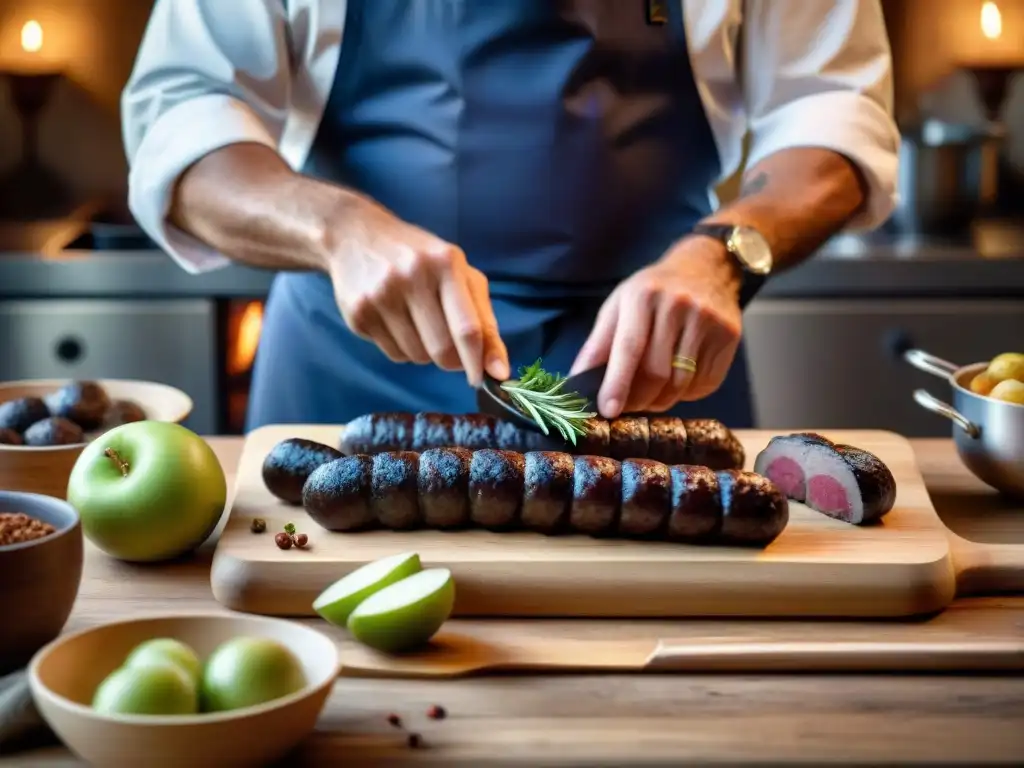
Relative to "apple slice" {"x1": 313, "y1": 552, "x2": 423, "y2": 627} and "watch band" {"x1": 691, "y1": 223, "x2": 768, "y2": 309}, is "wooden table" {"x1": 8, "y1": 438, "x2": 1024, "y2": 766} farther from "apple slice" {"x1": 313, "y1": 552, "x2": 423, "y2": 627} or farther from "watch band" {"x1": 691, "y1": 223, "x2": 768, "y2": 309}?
"watch band" {"x1": 691, "y1": 223, "x2": 768, "y2": 309}

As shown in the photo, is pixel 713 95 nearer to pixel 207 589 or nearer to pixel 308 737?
pixel 207 589

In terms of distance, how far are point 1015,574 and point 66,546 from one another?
3.37 ft

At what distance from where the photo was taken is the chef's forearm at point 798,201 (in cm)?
204

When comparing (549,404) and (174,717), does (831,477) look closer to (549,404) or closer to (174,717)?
(549,404)

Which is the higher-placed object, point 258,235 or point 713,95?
point 713,95

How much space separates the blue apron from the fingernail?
0.42 m

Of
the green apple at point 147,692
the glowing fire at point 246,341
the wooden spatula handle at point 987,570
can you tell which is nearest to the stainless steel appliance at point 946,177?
the glowing fire at point 246,341

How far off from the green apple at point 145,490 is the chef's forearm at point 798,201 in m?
0.88

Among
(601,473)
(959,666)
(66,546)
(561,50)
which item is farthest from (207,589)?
(561,50)

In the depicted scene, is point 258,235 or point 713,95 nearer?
point 258,235

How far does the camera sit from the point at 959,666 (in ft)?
4.29

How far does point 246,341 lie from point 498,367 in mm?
1854

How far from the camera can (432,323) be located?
1739 mm

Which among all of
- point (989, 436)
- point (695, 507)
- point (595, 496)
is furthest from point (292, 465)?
point (989, 436)
